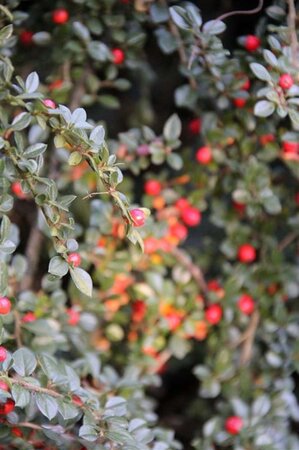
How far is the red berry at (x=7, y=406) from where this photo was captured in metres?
0.97

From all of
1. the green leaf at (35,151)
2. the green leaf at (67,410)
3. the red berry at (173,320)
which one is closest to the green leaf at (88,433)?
the green leaf at (67,410)

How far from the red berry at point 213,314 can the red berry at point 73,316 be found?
0.27m

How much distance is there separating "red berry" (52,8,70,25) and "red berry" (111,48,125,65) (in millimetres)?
112

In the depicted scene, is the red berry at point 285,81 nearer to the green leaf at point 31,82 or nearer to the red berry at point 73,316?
the green leaf at point 31,82

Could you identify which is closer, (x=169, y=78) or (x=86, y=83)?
(x=86, y=83)

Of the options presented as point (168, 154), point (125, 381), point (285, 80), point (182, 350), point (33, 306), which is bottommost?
point (182, 350)

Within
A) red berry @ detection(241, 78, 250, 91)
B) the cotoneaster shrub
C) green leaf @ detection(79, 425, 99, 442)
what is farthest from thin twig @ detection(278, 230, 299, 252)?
green leaf @ detection(79, 425, 99, 442)

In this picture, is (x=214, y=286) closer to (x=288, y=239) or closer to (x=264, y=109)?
(x=288, y=239)

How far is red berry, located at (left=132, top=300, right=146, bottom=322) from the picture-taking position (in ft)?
4.72

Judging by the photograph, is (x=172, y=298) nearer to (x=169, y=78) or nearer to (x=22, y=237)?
(x=22, y=237)

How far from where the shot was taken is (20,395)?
879 millimetres

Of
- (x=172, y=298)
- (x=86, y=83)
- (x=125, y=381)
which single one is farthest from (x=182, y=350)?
(x=86, y=83)

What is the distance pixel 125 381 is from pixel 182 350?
0.69 ft

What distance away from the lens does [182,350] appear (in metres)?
1.39
